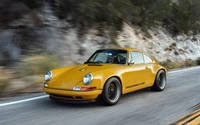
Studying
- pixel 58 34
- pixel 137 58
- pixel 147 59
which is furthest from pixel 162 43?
pixel 137 58

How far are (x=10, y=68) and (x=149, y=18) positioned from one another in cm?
1320

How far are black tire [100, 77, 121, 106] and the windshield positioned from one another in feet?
2.64

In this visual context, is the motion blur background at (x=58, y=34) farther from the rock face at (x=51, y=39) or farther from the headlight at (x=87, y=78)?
the headlight at (x=87, y=78)

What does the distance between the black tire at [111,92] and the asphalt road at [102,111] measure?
133 mm

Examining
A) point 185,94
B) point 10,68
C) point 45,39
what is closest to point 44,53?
point 45,39

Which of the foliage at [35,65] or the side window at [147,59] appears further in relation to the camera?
the foliage at [35,65]

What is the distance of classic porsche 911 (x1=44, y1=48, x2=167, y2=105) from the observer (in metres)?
6.15

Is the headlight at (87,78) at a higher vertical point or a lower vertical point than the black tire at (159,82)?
higher

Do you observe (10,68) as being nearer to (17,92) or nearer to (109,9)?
(17,92)

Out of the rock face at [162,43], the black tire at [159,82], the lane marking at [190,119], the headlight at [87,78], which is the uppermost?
the rock face at [162,43]

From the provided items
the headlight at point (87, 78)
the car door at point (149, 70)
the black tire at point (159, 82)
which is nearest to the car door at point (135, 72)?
the car door at point (149, 70)

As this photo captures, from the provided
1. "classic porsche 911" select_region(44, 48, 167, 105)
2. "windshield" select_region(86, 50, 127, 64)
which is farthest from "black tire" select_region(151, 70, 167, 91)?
"windshield" select_region(86, 50, 127, 64)

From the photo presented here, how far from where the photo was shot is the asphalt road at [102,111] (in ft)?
17.6

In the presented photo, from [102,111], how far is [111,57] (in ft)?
6.04
